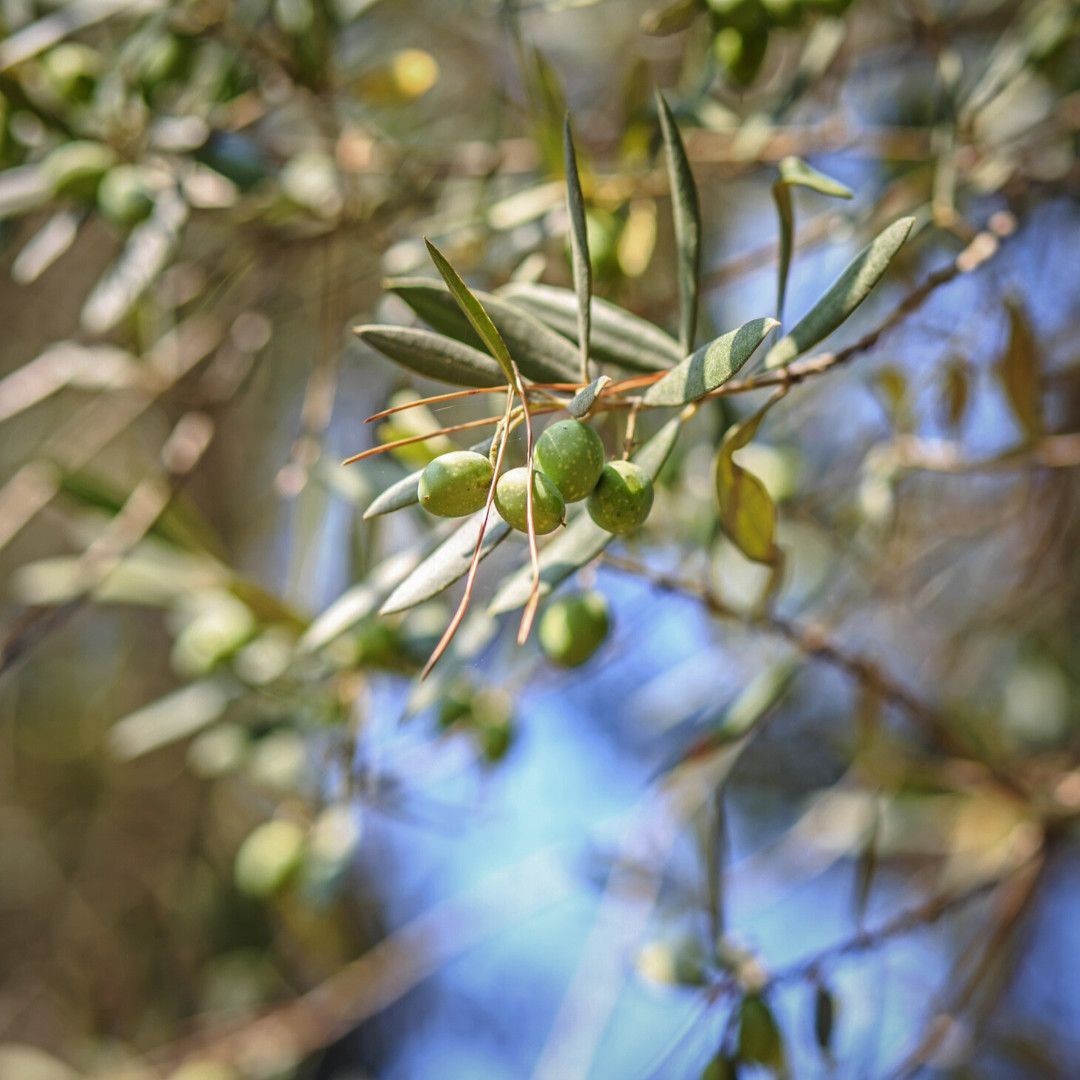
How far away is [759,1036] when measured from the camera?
0.97m

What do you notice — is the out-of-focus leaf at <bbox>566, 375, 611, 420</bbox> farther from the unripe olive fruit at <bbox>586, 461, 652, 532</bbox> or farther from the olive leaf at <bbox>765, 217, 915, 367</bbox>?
the olive leaf at <bbox>765, 217, 915, 367</bbox>

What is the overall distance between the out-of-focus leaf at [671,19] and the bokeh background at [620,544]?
4 centimetres

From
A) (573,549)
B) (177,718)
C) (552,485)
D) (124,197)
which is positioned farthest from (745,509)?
(177,718)

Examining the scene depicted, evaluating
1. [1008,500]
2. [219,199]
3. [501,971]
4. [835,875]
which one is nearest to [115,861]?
[501,971]

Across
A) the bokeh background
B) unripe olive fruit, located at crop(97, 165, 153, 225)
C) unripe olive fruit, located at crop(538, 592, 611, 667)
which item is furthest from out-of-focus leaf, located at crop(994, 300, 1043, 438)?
unripe olive fruit, located at crop(97, 165, 153, 225)

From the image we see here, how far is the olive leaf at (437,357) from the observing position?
0.70 metres

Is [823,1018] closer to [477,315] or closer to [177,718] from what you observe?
[477,315]

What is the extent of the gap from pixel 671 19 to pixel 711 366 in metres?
0.58

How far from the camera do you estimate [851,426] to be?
Result: 189 cm

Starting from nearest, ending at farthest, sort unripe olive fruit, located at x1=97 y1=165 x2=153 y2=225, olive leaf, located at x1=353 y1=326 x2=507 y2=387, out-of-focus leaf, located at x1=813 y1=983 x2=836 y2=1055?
olive leaf, located at x1=353 y1=326 x2=507 y2=387 → out-of-focus leaf, located at x1=813 y1=983 x2=836 y2=1055 → unripe olive fruit, located at x1=97 y1=165 x2=153 y2=225

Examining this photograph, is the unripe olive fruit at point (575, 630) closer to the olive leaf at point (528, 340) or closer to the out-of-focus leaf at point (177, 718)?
the olive leaf at point (528, 340)

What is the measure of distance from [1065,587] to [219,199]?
4.49 feet

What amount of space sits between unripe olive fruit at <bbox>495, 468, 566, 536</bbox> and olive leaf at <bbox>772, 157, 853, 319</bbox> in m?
0.25

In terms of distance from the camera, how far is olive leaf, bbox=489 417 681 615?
0.72 m
